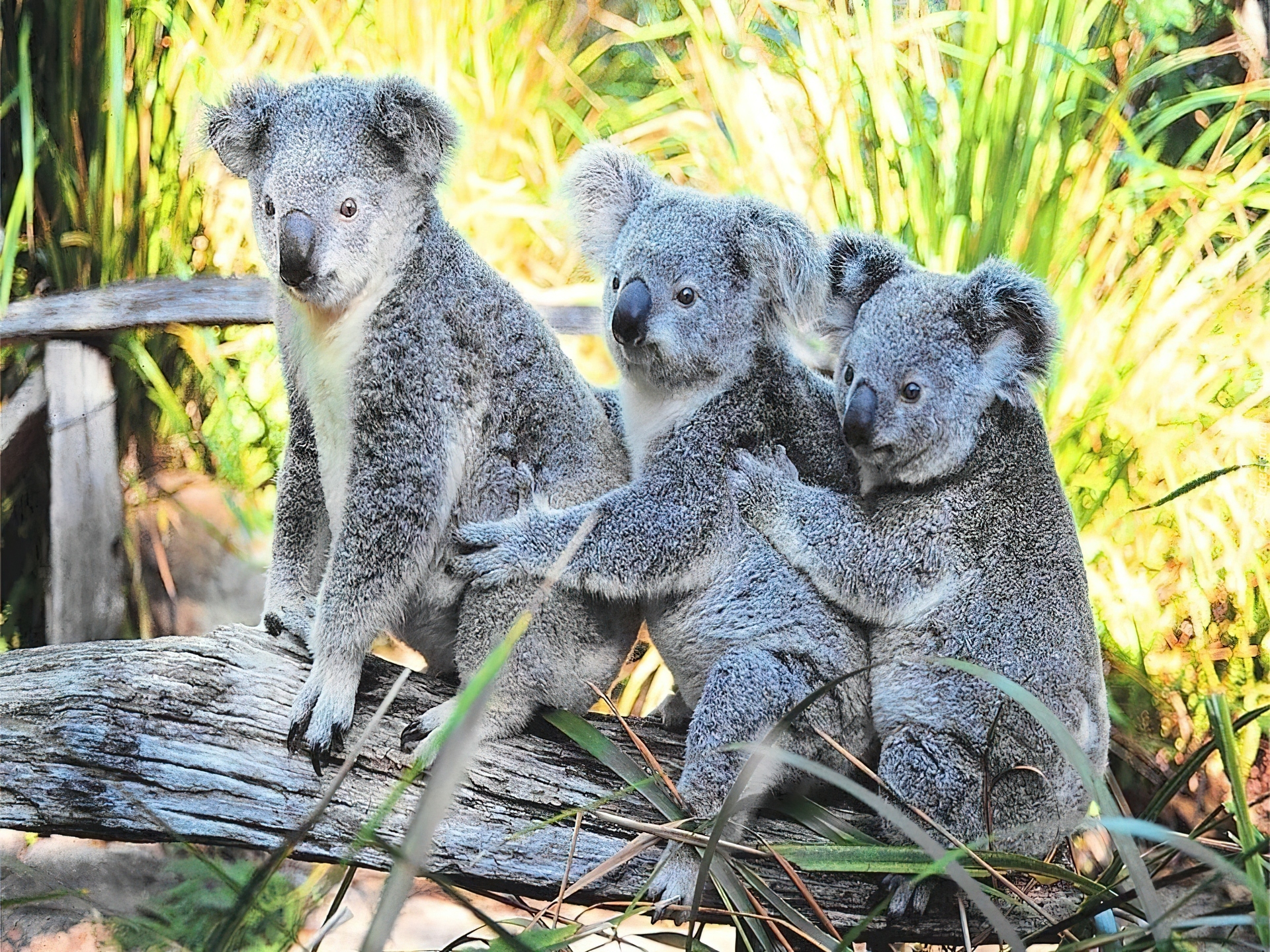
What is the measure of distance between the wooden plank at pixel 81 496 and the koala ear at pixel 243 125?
2.39 meters

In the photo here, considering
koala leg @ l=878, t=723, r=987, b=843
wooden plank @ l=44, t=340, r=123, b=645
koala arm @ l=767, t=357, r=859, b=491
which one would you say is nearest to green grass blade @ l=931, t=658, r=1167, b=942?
koala leg @ l=878, t=723, r=987, b=843

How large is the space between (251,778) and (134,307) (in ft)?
8.89

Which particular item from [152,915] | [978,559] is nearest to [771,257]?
[978,559]

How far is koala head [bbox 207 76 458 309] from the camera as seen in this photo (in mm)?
2199

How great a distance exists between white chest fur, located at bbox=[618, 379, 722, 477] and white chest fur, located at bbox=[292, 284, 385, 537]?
618 millimetres

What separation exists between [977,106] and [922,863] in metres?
2.66

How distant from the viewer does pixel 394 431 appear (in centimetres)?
231

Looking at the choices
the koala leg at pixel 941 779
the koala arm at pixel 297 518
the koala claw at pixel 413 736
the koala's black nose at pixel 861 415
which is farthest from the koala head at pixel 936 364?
the koala arm at pixel 297 518

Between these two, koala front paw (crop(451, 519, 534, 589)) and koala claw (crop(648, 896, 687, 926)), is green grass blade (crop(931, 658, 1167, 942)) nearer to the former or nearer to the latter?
koala claw (crop(648, 896, 687, 926))

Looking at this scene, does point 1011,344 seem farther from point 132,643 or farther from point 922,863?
point 132,643

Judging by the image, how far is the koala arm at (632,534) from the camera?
2322 mm

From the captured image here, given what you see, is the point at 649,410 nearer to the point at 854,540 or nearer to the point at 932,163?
the point at 854,540

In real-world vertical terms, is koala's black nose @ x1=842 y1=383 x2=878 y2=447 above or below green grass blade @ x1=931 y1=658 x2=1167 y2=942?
above

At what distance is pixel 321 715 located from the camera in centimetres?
225
